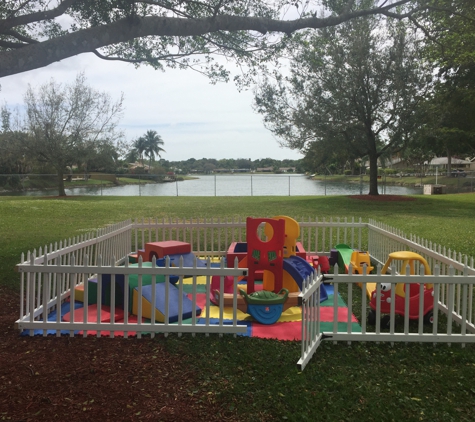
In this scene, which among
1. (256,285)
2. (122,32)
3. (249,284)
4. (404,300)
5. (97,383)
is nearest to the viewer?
(97,383)

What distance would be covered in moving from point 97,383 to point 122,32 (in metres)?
5.65

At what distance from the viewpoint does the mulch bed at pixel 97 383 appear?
3.58 m

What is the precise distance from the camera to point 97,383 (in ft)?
13.4

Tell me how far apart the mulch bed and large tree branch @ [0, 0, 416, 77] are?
12.6ft

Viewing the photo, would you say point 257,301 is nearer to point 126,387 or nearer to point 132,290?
point 132,290

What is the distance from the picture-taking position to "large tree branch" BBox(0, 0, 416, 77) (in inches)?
251

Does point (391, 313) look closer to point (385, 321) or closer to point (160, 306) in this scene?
point (385, 321)

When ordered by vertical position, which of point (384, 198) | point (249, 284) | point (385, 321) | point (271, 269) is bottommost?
point (385, 321)

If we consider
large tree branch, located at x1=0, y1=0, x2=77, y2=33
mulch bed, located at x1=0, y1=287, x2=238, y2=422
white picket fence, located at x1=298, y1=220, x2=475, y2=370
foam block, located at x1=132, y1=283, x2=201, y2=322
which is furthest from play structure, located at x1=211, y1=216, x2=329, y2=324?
large tree branch, located at x1=0, y1=0, x2=77, y2=33

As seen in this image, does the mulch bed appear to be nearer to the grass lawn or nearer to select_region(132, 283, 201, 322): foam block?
the grass lawn

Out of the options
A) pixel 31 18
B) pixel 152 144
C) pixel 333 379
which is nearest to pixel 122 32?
pixel 31 18

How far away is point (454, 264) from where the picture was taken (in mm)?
5785

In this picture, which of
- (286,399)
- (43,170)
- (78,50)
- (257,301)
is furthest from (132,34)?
(43,170)

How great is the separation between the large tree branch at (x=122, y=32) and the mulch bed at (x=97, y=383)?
3.84 meters
